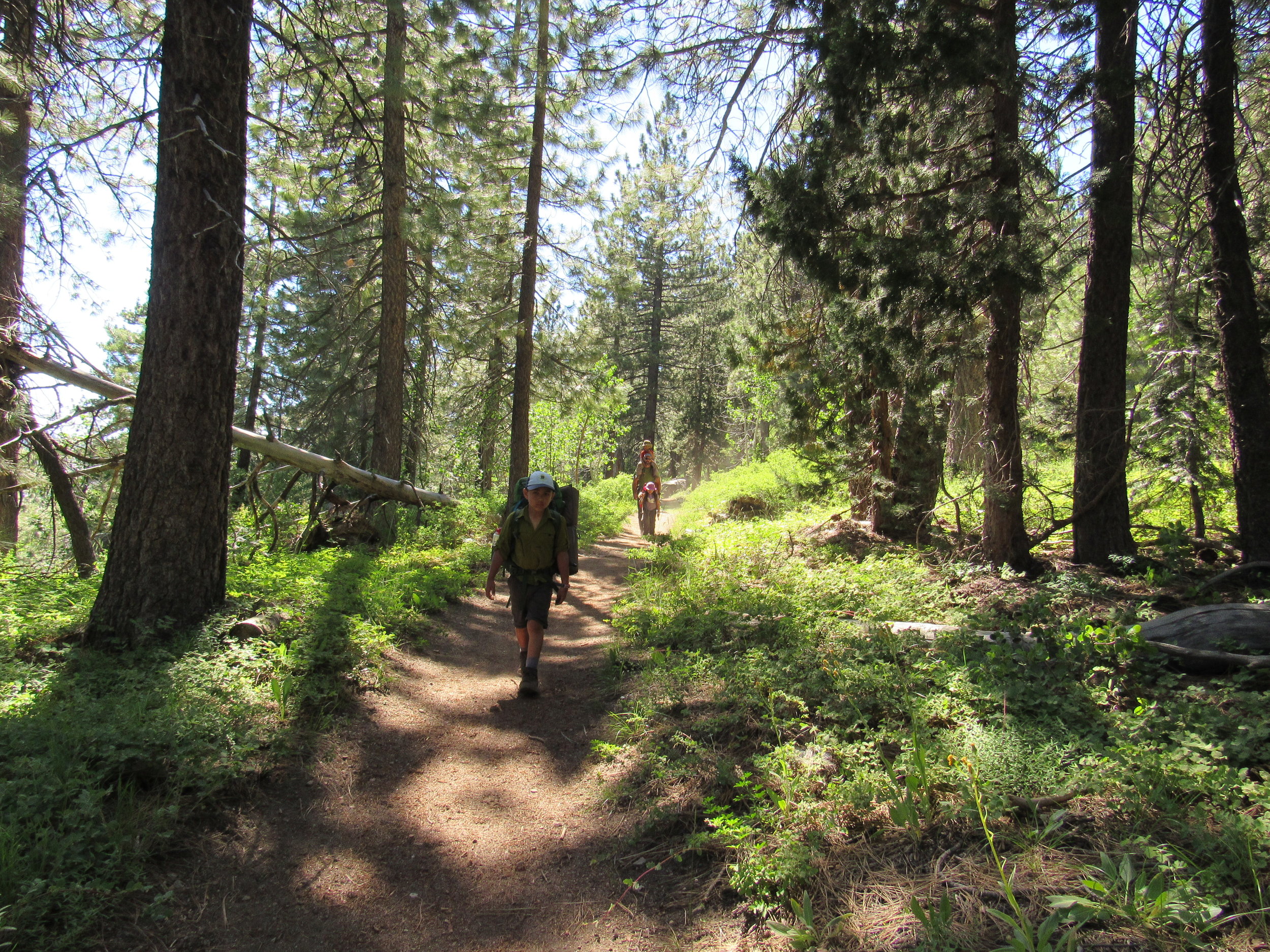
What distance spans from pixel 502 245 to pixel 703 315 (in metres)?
19.9

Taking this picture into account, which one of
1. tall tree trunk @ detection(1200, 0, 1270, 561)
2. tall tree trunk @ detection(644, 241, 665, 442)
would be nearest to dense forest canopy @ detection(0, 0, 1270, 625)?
tall tree trunk @ detection(1200, 0, 1270, 561)

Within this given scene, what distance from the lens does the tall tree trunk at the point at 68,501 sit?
6285 millimetres

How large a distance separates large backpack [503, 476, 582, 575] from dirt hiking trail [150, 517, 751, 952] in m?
1.34

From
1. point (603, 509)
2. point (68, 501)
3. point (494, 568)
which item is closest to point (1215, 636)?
point (494, 568)

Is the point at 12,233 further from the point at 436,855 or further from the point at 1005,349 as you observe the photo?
the point at 1005,349

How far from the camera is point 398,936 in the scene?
293 centimetres

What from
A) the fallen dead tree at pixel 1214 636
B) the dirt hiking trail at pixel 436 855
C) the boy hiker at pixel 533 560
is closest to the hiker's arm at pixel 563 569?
the boy hiker at pixel 533 560

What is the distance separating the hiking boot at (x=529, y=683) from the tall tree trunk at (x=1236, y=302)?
255 inches

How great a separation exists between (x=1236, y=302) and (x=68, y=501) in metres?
11.5

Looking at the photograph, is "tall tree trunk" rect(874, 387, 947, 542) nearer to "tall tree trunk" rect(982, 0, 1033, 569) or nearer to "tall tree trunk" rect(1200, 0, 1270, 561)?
"tall tree trunk" rect(982, 0, 1033, 569)

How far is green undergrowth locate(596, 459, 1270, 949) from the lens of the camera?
2.36 meters

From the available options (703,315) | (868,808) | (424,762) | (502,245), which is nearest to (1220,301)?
(868,808)

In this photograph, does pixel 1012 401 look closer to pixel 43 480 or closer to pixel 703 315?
pixel 43 480

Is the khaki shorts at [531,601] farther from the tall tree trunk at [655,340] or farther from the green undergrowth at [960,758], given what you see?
the tall tree trunk at [655,340]
